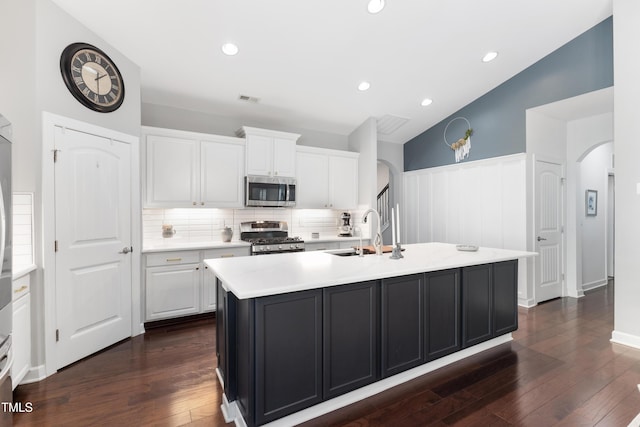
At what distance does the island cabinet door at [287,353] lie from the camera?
1.70 metres

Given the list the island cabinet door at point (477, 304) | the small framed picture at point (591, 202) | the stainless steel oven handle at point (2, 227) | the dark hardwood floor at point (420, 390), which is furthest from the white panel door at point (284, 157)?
the small framed picture at point (591, 202)

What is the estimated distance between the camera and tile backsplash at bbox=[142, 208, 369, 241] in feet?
13.0

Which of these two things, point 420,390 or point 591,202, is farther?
point 591,202

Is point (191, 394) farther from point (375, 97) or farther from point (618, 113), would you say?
point (618, 113)

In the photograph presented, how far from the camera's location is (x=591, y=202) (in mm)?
5145

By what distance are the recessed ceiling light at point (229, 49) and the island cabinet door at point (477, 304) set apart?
3073mm

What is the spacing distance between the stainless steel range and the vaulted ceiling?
1.56 m

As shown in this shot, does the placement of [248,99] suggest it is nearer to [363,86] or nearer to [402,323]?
[363,86]

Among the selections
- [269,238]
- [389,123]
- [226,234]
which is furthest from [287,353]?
[389,123]

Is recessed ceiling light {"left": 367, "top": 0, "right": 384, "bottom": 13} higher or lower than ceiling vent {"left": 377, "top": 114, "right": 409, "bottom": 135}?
higher

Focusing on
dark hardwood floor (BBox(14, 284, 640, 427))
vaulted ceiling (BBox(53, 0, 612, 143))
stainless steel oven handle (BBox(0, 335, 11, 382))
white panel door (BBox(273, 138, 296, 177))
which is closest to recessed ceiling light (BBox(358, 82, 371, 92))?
vaulted ceiling (BBox(53, 0, 612, 143))

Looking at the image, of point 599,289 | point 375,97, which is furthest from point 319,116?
point 599,289

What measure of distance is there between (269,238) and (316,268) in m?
2.38

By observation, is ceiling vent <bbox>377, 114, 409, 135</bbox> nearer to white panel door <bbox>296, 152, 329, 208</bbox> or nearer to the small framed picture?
white panel door <bbox>296, 152, 329, 208</bbox>
